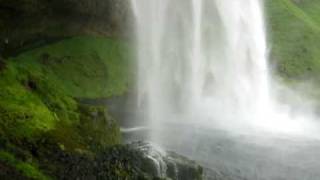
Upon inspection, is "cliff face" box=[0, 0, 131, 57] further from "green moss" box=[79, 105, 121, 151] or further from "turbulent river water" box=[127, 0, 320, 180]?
"green moss" box=[79, 105, 121, 151]

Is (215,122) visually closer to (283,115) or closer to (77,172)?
(283,115)

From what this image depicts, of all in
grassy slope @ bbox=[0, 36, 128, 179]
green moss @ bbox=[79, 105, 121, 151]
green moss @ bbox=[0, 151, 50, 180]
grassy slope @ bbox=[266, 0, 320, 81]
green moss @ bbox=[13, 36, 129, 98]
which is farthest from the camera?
grassy slope @ bbox=[266, 0, 320, 81]

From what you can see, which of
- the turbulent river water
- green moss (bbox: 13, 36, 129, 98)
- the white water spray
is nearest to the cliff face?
green moss (bbox: 13, 36, 129, 98)

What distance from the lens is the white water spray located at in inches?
1981

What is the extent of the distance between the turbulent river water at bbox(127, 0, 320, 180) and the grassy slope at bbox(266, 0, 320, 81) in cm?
769

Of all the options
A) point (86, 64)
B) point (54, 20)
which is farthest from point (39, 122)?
point (86, 64)

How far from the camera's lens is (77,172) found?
21703 mm

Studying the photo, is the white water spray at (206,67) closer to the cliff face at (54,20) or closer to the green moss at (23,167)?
the cliff face at (54,20)

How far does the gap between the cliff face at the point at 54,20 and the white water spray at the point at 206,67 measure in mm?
5211

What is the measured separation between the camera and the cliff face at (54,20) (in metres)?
51.1

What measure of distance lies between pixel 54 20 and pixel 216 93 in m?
15.4

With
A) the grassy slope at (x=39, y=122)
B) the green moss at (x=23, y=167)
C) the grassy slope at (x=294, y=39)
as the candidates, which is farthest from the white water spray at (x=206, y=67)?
the green moss at (x=23, y=167)

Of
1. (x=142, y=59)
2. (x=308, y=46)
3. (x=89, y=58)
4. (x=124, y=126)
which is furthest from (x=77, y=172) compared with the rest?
(x=308, y=46)

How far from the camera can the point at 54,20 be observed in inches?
2206
